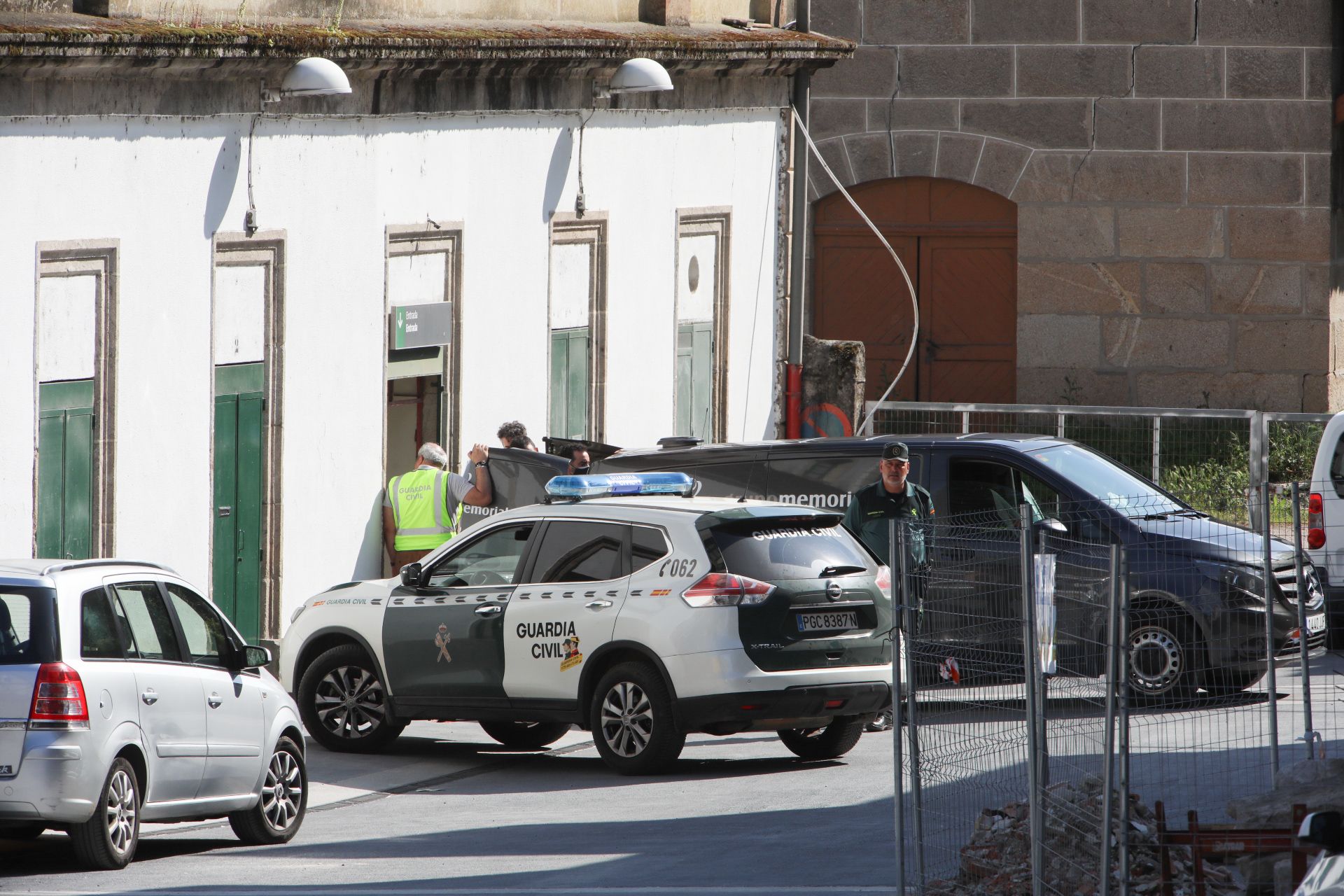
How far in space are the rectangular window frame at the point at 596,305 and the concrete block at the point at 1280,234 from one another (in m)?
9.10

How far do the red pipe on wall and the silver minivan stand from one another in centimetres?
1447

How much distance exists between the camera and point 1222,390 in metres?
27.7

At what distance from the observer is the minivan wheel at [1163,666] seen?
976cm

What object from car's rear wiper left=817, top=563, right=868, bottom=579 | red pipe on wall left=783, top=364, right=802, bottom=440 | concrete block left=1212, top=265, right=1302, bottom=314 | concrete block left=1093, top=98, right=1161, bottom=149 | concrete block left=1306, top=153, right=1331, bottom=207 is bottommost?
car's rear wiper left=817, top=563, right=868, bottom=579

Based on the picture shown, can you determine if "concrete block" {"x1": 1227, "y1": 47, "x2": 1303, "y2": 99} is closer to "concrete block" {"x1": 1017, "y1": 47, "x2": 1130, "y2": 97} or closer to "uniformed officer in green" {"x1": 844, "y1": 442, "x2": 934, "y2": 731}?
"concrete block" {"x1": 1017, "y1": 47, "x2": 1130, "y2": 97}

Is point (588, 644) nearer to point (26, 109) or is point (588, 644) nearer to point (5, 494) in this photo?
point (5, 494)

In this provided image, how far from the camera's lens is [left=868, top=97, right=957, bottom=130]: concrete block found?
28188 mm

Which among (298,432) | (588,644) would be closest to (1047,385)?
(298,432)

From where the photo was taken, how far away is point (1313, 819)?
5.89 metres

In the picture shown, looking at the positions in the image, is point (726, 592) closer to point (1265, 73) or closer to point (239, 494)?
point (239, 494)

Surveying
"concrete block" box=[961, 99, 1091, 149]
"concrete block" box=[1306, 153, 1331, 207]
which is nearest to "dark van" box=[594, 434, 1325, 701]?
"concrete block" box=[1306, 153, 1331, 207]

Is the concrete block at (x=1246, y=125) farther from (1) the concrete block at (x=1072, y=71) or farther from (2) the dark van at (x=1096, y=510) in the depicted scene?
(2) the dark van at (x=1096, y=510)

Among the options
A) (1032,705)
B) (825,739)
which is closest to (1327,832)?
(1032,705)

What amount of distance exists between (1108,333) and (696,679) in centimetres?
1595
